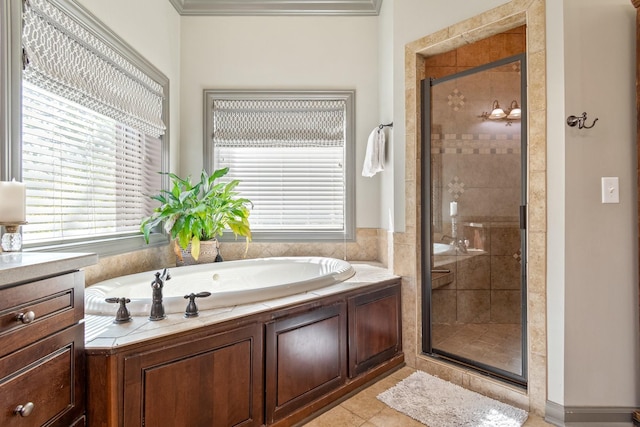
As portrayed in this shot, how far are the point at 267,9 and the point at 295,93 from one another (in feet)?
2.58

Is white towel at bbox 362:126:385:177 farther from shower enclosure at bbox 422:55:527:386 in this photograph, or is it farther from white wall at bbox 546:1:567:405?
white wall at bbox 546:1:567:405

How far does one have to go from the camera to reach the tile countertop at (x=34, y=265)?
0.83m

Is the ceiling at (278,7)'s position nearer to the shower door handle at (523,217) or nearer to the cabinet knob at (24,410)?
the shower door handle at (523,217)

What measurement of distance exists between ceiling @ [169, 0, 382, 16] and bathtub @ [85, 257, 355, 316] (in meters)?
2.22

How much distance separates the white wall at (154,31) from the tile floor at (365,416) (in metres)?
2.25

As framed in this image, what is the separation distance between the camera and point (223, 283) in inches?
101

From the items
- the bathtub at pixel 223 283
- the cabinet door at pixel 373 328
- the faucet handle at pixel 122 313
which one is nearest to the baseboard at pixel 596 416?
the cabinet door at pixel 373 328

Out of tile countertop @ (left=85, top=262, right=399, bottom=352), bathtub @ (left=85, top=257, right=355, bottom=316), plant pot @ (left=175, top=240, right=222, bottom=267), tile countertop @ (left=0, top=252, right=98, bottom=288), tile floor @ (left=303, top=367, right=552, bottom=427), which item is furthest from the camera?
plant pot @ (left=175, top=240, right=222, bottom=267)

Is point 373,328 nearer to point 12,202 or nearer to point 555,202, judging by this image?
point 555,202

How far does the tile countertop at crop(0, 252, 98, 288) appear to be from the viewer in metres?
0.83

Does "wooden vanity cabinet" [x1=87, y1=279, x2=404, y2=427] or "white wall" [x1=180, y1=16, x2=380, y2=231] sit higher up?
"white wall" [x1=180, y1=16, x2=380, y2=231]

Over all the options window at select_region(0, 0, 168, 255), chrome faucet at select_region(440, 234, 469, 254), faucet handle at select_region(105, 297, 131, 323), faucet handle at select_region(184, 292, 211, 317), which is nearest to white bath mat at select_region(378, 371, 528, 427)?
chrome faucet at select_region(440, 234, 469, 254)

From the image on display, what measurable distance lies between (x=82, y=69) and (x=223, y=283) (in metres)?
1.64

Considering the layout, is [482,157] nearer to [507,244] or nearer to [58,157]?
[507,244]
